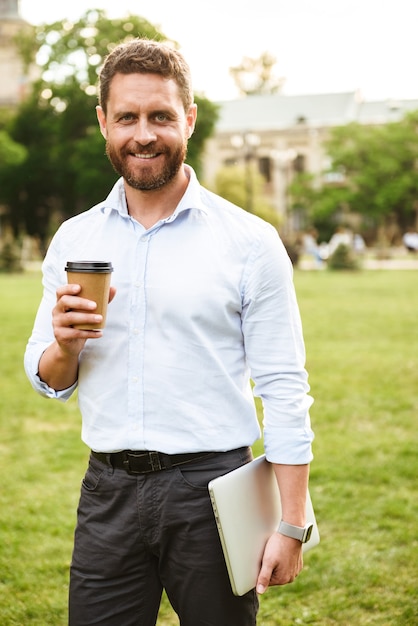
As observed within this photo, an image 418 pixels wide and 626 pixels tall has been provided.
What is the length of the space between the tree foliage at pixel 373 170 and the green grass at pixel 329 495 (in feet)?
149

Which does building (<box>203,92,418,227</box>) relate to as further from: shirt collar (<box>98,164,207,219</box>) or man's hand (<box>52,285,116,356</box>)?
man's hand (<box>52,285,116,356</box>)

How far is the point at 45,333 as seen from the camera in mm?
2629

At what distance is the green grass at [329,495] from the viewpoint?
4.46 m

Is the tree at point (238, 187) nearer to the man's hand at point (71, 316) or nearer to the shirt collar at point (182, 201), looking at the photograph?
the shirt collar at point (182, 201)

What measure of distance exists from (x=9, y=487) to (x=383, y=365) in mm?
6155

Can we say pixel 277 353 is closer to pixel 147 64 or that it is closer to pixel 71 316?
pixel 71 316

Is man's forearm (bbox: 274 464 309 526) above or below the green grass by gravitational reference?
above

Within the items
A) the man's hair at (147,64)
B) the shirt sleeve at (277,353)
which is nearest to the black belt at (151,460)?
the shirt sleeve at (277,353)

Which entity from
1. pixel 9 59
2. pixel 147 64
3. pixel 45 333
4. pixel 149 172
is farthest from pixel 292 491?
pixel 9 59

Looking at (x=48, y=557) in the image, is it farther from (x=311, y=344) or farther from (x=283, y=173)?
(x=283, y=173)

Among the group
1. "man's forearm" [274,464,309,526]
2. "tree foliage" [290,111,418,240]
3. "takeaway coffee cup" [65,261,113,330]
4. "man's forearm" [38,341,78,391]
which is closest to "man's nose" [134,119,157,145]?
"takeaway coffee cup" [65,261,113,330]

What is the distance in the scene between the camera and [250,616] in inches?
100

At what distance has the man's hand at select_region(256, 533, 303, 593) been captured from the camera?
2410mm

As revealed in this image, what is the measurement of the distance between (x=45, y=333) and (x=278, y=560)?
103cm
